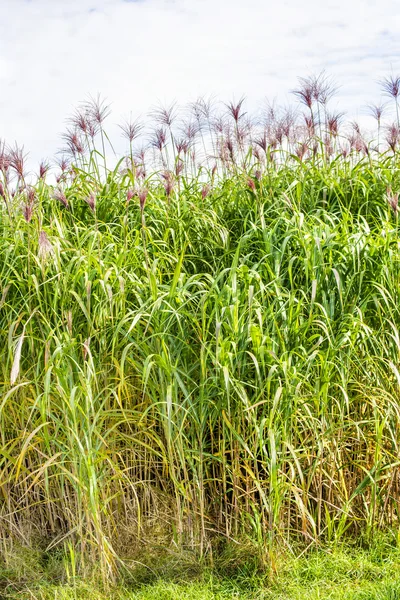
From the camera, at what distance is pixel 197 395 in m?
2.85

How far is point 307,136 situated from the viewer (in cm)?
464

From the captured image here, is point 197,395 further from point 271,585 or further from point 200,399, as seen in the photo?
point 271,585

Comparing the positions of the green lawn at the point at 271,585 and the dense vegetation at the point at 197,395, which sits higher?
the dense vegetation at the point at 197,395

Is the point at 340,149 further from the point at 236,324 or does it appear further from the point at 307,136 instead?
the point at 236,324

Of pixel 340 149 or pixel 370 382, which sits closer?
pixel 370 382

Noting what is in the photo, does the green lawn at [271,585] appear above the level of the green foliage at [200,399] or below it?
below

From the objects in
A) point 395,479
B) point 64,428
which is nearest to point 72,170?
point 64,428

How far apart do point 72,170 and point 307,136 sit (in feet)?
5.45

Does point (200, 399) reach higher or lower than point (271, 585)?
higher

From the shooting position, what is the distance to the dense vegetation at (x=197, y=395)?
2609mm

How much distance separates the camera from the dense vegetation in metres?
2.61

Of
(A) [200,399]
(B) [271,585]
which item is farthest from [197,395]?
(B) [271,585]

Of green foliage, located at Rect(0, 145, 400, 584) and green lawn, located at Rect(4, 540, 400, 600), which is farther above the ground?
green foliage, located at Rect(0, 145, 400, 584)

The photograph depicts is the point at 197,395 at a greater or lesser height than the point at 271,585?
greater
